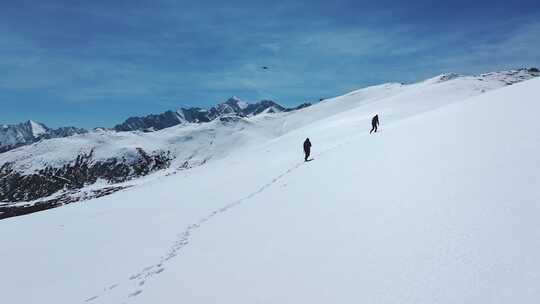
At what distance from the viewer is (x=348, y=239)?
8367mm

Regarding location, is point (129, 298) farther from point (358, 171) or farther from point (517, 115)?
point (517, 115)

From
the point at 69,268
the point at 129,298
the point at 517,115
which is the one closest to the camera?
the point at 129,298

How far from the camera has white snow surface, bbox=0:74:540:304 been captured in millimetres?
5961

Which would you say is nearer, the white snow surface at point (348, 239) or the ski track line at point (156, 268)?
the white snow surface at point (348, 239)

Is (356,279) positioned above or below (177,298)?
above

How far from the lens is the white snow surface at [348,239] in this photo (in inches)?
235

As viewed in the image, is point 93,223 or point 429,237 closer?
point 429,237

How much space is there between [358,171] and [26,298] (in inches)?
466

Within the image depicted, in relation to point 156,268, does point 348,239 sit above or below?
above

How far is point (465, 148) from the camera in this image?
1302 cm

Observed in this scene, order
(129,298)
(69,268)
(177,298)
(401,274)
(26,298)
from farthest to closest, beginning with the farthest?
(69,268), (26,298), (129,298), (177,298), (401,274)

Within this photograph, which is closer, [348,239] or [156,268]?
[348,239]

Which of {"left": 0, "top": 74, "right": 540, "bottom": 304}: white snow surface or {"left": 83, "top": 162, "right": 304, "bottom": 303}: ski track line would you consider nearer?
{"left": 0, "top": 74, "right": 540, "bottom": 304}: white snow surface

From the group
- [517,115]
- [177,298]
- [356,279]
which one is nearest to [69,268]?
[177,298]
